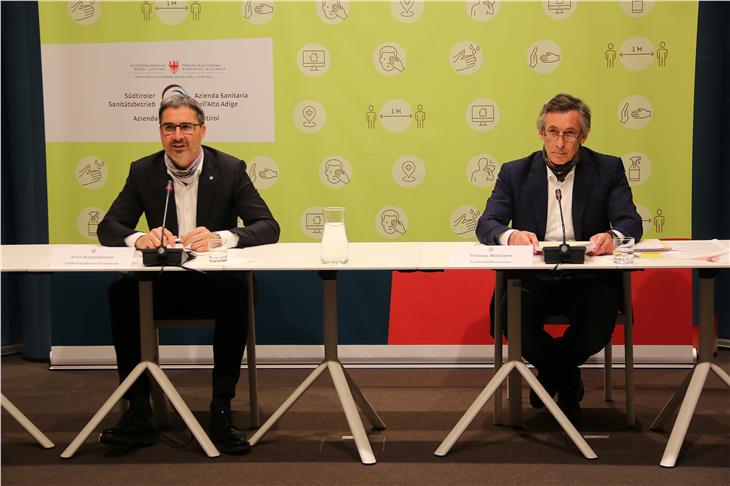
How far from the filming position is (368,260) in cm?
303

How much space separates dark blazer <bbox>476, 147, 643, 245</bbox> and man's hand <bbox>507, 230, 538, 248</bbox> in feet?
0.79

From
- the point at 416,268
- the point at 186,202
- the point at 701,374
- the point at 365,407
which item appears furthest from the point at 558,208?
the point at 186,202

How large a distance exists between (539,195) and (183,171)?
134 centimetres

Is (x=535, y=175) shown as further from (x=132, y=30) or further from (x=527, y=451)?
(x=132, y=30)

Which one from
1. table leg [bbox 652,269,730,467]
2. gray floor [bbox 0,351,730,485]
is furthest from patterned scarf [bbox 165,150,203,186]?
table leg [bbox 652,269,730,467]

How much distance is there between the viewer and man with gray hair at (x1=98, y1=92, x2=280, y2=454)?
3316 mm

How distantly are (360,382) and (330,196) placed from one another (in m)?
0.86

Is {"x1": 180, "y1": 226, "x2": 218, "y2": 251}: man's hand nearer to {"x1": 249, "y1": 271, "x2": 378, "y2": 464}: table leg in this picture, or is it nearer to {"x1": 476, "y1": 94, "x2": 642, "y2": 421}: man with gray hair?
{"x1": 249, "y1": 271, "x2": 378, "y2": 464}: table leg

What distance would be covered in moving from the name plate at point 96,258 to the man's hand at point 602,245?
147 cm

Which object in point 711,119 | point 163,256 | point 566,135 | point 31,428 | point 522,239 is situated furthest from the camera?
point 711,119

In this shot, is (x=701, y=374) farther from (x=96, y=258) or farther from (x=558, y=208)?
(x=96, y=258)

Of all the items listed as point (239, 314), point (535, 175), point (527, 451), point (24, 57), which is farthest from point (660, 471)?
point (24, 57)

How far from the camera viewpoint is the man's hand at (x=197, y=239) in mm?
3227

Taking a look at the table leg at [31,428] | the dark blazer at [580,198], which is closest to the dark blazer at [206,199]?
the table leg at [31,428]
